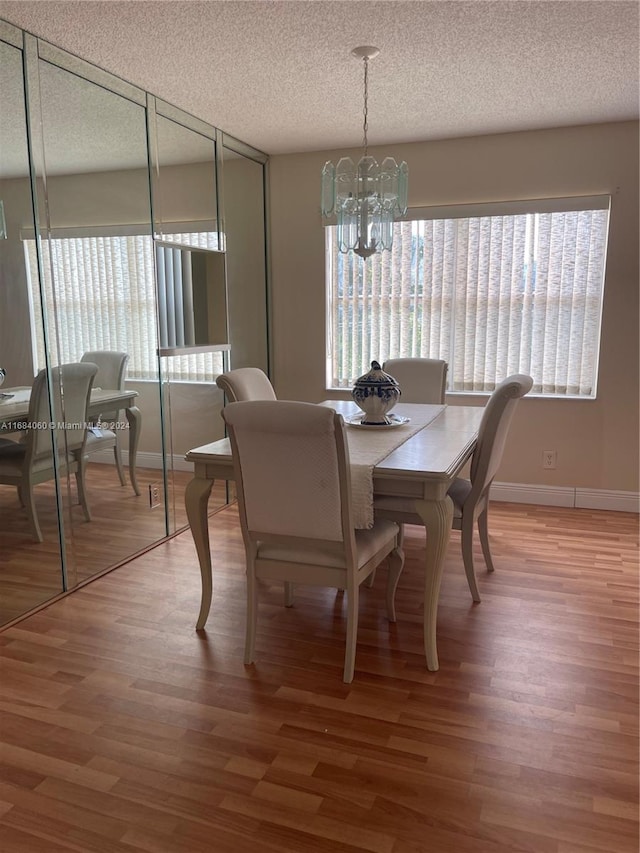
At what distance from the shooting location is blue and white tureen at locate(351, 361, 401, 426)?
3.01 m

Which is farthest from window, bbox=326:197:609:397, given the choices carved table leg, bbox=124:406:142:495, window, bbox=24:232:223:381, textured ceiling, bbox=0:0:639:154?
carved table leg, bbox=124:406:142:495

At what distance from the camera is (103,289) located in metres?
3.23

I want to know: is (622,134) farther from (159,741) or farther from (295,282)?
(159,741)

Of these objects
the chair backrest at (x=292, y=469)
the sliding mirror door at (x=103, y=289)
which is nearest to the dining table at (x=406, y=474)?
the chair backrest at (x=292, y=469)

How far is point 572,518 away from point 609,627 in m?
1.58

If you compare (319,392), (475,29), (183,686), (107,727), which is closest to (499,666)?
(183,686)

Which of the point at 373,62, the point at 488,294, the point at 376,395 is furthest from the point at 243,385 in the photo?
the point at 488,294

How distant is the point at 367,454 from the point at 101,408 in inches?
61.5

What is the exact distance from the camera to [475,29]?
105 inches

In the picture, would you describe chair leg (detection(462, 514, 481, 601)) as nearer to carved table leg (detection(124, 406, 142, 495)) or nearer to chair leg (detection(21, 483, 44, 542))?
carved table leg (detection(124, 406, 142, 495))

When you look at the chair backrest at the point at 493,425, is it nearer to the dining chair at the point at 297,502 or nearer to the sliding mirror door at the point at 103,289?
the dining chair at the point at 297,502

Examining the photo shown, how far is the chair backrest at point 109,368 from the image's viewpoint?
3232 mm

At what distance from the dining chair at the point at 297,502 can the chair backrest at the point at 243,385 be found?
0.79m

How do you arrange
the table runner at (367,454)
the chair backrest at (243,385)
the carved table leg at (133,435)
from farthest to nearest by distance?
the carved table leg at (133,435), the chair backrest at (243,385), the table runner at (367,454)
